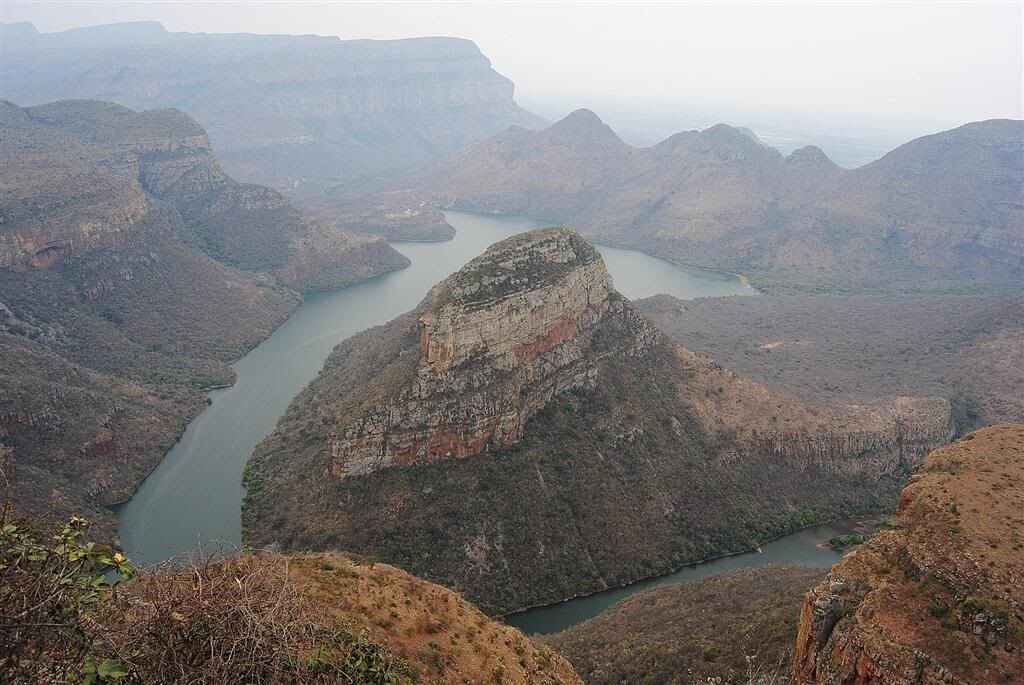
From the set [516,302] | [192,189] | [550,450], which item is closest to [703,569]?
[550,450]

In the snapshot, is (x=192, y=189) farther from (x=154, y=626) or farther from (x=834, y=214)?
(x=834, y=214)

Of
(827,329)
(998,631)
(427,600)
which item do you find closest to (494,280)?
(427,600)

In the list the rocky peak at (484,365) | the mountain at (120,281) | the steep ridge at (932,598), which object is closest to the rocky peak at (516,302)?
the rocky peak at (484,365)

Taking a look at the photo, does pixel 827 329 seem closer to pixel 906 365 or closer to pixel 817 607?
pixel 906 365

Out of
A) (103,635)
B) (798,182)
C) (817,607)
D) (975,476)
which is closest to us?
(103,635)

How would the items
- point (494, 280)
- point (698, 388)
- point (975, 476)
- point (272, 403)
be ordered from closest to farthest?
1. point (975, 476)
2. point (494, 280)
3. point (698, 388)
4. point (272, 403)

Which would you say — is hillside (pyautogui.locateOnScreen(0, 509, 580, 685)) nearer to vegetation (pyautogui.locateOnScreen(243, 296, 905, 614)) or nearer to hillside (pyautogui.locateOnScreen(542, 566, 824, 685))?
hillside (pyautogui.locateOnScreen(542, 566, 824, 685))
